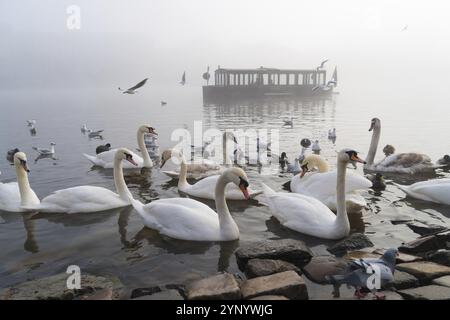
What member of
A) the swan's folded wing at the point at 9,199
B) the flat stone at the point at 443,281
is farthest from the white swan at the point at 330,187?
the swan's folded wing at the point at 9,199

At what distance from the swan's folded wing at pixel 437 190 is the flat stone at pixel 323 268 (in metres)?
4.72

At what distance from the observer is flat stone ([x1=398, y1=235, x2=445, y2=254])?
23.6ft

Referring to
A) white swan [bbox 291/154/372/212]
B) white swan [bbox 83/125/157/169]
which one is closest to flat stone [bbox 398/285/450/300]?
white swan [bbox 291/154/372/212]

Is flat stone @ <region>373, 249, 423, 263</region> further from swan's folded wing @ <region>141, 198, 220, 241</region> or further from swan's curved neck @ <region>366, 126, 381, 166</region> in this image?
swan's curved neck @ <region>366, 126, 381, 166</region>

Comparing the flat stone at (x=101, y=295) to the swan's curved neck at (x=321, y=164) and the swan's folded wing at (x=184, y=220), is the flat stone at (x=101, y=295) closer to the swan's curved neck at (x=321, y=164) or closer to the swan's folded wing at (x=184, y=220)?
the swan's folded wing at (x=184, y=220)

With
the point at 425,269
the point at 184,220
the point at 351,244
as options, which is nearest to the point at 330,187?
the point at 351,244

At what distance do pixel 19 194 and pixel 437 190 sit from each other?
10310 millimetres

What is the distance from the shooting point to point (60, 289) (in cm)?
595

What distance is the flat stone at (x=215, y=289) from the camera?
220 inches

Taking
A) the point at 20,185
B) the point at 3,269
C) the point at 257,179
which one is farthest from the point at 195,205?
the point at 257,179

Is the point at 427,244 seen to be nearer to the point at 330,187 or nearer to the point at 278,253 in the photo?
the point at 278,253

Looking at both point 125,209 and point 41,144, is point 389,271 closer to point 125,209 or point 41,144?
point 125,209

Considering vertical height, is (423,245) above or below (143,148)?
below

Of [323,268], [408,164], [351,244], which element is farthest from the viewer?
[408,164]
